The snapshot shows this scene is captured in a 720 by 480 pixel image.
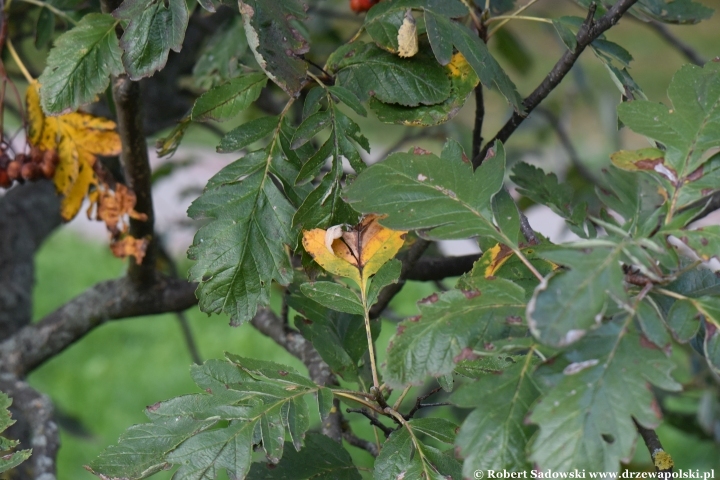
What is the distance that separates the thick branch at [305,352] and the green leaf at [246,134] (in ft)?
0.84

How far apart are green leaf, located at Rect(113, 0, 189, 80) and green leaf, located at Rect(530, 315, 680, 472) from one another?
409mm

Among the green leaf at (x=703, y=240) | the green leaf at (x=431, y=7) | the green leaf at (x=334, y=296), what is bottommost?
the green leaf at (x=334, y=296)

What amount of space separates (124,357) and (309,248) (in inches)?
123

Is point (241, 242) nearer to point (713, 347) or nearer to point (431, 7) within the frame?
point (431, 7)

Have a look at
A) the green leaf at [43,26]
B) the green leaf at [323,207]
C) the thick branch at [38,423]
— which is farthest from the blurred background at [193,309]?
the green leaf at [323,207]

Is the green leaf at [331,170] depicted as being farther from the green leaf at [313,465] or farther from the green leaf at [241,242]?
the green leaf at [313,465]

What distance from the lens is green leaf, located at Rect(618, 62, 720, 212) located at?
58cm

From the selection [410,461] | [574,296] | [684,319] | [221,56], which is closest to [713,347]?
[684,319]

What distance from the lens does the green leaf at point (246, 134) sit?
2.22 feet

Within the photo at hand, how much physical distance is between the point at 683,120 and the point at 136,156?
574mm

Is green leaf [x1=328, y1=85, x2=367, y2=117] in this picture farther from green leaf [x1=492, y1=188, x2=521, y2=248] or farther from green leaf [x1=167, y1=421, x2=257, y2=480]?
green leaf [x1=167, y1=421, x2=257, y2=480]

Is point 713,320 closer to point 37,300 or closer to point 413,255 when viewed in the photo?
point 413,255

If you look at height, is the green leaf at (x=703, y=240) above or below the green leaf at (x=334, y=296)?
above

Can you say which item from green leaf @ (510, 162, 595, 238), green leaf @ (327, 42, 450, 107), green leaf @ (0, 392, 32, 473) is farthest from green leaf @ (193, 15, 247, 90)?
green leaf @ (0, 392, 32, 473)
